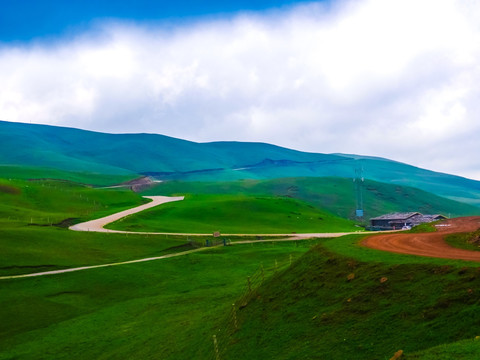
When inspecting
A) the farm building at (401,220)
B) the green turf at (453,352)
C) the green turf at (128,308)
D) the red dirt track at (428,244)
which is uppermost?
the red dirt track at (428,244)

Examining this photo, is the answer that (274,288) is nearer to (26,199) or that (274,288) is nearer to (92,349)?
(92,349)

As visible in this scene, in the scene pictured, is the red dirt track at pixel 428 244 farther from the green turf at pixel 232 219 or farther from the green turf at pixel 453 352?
the green turf at pixel 232 219

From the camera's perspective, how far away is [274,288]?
3353 cm

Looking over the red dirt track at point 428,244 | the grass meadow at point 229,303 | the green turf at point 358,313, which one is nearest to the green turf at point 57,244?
the grass meadow at point 229,303

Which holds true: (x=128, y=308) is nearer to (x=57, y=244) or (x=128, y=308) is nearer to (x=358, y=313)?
(x=358, y=313)

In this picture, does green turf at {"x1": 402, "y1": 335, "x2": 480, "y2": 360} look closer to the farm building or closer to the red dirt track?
the red dirt track

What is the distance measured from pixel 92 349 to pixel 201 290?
18725 mm

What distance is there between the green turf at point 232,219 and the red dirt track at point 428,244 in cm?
7319

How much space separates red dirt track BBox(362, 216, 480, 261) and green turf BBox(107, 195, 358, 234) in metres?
73.2

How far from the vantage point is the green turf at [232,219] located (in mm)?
118562

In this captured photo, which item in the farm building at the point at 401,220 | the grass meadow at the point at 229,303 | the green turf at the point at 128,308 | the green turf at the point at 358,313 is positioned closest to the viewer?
the green turf at the point at 358,313

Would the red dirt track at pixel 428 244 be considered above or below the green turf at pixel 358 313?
above

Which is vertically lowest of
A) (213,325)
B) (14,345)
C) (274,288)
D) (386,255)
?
(14,345)

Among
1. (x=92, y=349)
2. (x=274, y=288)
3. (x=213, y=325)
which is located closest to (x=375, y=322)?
(x=274, y=288)
